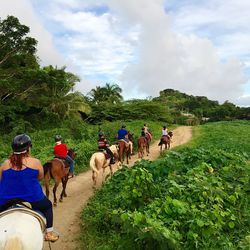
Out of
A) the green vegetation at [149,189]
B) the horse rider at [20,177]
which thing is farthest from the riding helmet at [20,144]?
the green vegetation at [149,189]

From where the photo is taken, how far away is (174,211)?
6.66 m

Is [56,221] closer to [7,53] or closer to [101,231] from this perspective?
[101,231]

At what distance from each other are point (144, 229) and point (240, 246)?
1469mm

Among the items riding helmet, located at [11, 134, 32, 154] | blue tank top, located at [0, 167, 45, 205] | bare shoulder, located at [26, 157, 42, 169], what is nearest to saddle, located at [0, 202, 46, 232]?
blue tank top, located at [0, 167, 45, 205]

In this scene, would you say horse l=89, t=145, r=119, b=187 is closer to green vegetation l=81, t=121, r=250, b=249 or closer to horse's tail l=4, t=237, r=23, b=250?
green vegetation l=81, t=121, r=250, b=249

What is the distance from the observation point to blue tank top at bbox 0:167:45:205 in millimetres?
5395

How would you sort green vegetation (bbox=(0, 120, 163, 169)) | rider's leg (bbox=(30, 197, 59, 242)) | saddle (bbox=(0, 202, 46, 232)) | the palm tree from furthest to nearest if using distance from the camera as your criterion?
the palm tree
green vegetation (bbox=(0, 120, 163, 169))
rider's leg (bbox=(30, 197, 59, 242))
saddle (bbox=(0, 202, 46, 232))

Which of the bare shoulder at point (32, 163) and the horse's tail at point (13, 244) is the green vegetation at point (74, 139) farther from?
the horse's tail at point (13, 244)

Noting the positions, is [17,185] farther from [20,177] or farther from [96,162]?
[96,162]

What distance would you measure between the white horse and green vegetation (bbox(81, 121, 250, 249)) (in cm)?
157

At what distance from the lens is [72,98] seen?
36.4 metres

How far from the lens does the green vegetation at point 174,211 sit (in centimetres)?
603

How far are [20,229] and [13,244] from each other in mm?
224

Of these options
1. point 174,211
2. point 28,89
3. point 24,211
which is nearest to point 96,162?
point 174,211
